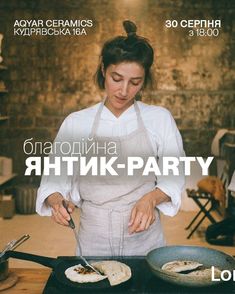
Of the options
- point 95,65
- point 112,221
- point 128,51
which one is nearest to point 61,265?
point 112,221

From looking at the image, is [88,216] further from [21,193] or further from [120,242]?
[21,193]

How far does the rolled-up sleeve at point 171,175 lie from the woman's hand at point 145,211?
0.03 meters

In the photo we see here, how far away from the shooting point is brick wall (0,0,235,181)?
1.68 metres

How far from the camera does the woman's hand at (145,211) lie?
4.37 ft

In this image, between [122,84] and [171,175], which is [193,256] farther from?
[122,84]

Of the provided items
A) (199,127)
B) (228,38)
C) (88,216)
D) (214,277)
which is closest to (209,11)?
(228,38)

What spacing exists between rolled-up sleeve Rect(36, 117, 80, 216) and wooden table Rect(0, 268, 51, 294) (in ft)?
0.86

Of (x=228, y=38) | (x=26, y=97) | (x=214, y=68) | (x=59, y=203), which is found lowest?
(x=59, y=203)

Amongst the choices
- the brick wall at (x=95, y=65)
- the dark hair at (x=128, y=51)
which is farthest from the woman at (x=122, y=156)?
the brick wall at (x=95, y=65)

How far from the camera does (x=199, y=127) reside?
1862 mm

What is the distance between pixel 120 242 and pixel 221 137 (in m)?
0.69

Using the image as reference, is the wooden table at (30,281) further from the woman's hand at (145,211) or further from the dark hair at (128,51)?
the dark hair at (128,51)

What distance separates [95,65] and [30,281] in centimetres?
90

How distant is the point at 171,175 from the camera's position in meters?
1.58
